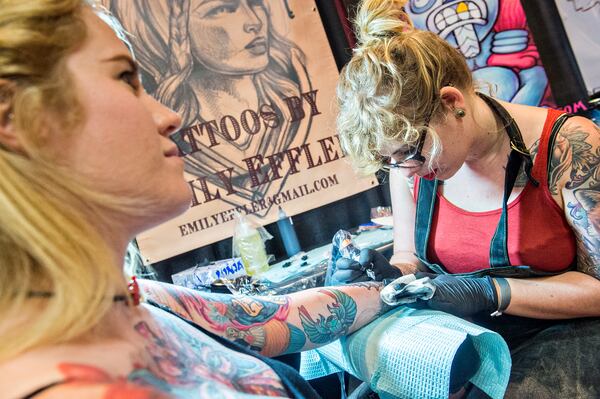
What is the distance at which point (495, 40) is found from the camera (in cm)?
272

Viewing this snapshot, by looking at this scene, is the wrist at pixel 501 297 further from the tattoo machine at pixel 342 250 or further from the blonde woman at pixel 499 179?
the tattoo machine at pixel 342 250

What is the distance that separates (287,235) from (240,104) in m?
0.74

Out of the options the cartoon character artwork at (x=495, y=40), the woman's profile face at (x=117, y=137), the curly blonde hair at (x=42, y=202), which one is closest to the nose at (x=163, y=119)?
the woman's profile face at (x=117, y=137)

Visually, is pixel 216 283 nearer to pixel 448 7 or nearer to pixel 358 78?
pixel 358 78

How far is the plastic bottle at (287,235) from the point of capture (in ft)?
8.65

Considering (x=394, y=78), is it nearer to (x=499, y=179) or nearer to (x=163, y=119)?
(x=499, y=179)

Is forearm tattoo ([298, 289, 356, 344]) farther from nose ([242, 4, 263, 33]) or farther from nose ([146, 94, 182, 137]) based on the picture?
nose ([242, 4, 263, 33])

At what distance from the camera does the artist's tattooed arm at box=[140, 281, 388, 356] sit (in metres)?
1.20

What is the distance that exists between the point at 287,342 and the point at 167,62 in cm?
168

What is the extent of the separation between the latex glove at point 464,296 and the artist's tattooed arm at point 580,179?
310 mm

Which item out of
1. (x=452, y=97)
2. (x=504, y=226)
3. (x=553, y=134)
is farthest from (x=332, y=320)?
(x=553, y=134)

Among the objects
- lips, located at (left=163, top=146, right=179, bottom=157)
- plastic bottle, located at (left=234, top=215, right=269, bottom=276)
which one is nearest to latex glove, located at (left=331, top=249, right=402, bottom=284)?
plastic bottle, located at (left=234, top=215, right=269, bottom=276)

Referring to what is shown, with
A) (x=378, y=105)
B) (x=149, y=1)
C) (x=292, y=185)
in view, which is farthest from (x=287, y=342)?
(x=149, y=1)

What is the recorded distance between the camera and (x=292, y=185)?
2660 millimetres
